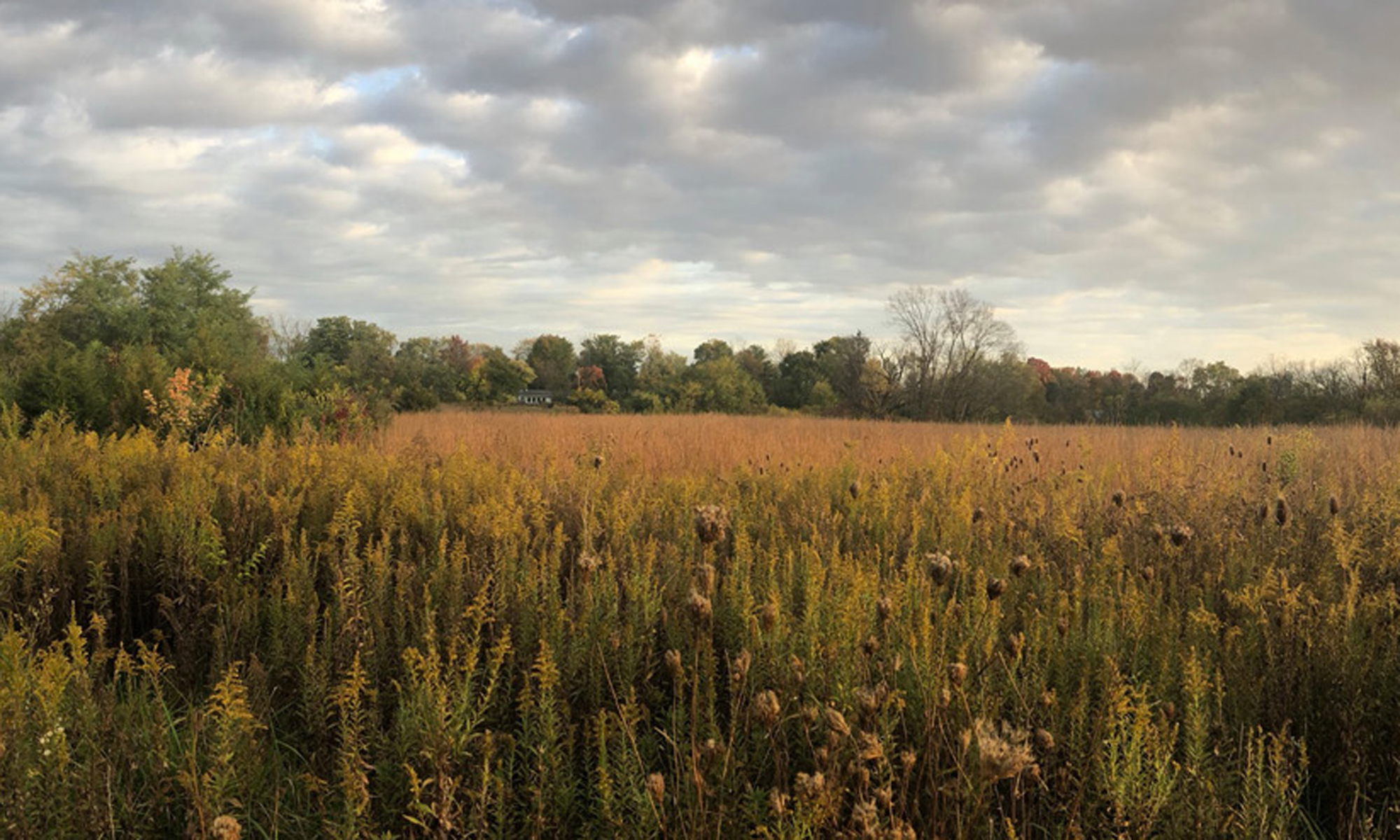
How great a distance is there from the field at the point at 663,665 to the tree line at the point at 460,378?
12.6 ft

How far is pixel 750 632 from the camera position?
2770 millimetres

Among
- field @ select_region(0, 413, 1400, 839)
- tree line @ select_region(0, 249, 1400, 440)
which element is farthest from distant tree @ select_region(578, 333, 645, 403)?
field @ select_region(0, 413, 1400, 839)

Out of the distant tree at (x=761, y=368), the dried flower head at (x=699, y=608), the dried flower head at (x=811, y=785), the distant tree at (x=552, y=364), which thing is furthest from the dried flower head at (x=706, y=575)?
the distant tree at (x=552, y=364)

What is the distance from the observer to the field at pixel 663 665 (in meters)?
1.94

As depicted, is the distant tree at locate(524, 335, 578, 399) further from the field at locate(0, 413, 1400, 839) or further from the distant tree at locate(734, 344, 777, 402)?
the field at locate(0, 413, 1400, 839)

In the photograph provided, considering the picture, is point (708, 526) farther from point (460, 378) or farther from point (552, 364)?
point (552, 364)

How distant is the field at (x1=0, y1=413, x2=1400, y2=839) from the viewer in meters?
1.94

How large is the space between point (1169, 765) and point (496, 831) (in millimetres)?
2005

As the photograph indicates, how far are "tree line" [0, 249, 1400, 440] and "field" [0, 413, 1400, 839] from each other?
385 centimetres

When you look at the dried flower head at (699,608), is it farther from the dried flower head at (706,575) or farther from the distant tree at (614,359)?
the distant tree at (614,359)

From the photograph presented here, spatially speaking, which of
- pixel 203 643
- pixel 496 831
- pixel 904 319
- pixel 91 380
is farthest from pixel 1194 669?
pixel 904 319

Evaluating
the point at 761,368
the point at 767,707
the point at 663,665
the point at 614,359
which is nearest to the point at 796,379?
the point at 761,368

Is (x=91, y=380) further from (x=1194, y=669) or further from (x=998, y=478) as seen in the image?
(x=1194, y=669)

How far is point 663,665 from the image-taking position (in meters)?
2.95
